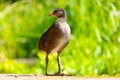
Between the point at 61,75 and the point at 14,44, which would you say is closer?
the point at 61,75

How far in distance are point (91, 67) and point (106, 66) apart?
0.38 feet

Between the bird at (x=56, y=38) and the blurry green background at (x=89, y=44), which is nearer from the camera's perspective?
the bird at (x=56, y=38)

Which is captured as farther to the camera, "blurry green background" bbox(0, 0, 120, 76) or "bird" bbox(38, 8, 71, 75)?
"blurry green background" bbox(0, 0, 120, 76)

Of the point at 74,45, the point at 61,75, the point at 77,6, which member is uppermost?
the point at 77,6

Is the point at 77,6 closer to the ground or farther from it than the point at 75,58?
farther from it

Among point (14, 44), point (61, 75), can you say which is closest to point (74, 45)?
point (14, 44)

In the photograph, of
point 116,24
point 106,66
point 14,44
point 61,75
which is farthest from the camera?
point 14,44

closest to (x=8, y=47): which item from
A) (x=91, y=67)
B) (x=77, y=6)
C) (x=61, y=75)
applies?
(x=77, y=6)

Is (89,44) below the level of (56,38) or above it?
above

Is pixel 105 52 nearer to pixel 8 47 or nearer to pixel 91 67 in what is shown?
pixel 91 67

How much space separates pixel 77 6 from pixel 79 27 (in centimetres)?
19

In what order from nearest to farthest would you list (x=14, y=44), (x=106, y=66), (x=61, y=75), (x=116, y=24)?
(x=61, y=75) → (x=106, y=66) → (x=116, y=24) → (x=14, y=44)

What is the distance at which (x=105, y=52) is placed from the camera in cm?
450

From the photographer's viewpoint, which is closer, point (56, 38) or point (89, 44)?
point (56, 38)
